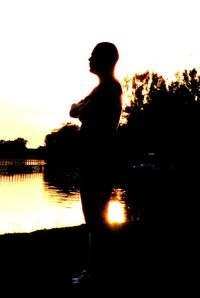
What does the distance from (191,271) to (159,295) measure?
2.83ft

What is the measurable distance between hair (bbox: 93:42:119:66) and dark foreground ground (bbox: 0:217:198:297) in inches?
63.5

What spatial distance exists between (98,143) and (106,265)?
1148 millimetres

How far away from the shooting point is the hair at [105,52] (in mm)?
3562

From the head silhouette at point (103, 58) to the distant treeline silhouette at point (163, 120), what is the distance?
3981cm

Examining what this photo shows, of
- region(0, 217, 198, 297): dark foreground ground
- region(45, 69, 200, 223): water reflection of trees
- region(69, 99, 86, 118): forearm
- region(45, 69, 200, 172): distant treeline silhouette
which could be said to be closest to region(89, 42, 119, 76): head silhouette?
region(69, 99, 86, 118): forearm

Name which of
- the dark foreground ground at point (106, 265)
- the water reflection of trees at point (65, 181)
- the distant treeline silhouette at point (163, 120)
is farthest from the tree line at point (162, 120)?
the dark foreground ground at point (106, 265)

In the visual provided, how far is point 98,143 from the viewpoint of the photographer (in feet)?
11.4

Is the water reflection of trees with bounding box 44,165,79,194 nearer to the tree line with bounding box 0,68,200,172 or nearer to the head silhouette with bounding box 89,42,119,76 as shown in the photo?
the tree line with bounding box 0,68,200,172

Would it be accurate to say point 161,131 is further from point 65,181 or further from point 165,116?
point 65,181

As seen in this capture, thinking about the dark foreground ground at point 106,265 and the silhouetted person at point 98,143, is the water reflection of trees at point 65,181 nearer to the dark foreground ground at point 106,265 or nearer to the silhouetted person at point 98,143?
the dark foreground ground at point 106,265

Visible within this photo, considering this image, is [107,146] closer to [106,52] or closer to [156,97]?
[106,52]

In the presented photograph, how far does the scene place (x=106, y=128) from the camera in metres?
3.51

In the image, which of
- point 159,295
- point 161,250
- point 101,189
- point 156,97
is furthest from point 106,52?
point 156,97

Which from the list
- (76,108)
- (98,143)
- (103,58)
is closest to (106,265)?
(98,143)
